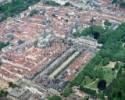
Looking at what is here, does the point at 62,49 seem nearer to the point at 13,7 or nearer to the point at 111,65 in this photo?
the point at 111,65

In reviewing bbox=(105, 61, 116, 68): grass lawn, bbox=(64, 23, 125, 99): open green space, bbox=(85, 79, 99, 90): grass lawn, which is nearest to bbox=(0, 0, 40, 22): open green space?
bbox=(64, 23, 125, 99): open green space

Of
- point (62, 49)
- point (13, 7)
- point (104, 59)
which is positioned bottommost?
point (62, 49)

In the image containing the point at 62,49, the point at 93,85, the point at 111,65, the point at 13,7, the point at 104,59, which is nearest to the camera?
the point at 93,85

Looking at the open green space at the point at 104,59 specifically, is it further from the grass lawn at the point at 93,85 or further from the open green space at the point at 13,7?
the open green space at the point at 13,7

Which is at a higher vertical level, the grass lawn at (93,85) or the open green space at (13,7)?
the open green space at (13,7)

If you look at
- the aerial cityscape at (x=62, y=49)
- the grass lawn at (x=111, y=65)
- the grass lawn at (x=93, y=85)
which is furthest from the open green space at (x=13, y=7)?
the grass lawn at (x=93, y=85)

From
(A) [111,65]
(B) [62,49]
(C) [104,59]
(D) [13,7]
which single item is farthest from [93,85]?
(D) [13,7]

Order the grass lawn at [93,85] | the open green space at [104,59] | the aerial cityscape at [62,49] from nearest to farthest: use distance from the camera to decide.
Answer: the aerial cityscape at [62,49], the grass lawn at [93,85], the open green space at [104,59]

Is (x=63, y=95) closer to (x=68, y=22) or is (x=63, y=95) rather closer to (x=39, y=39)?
(x=39, y=39)

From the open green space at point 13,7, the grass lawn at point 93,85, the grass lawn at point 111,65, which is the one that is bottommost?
the grass lawn at point 93,85
